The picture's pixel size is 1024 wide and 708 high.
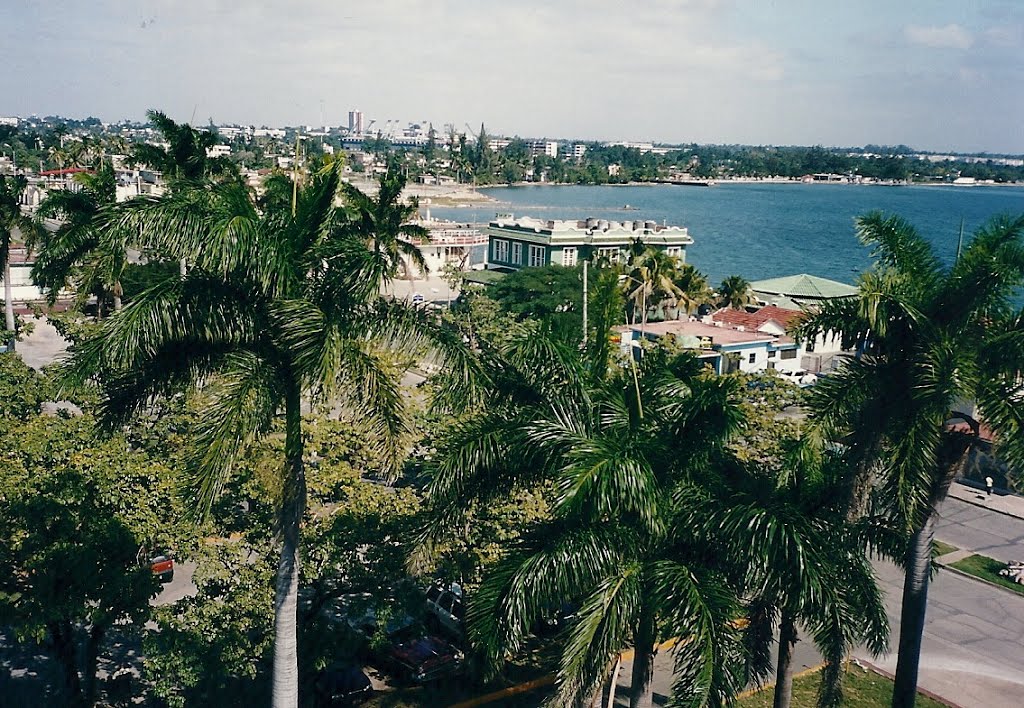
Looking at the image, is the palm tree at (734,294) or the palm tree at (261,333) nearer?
the palm tree at (261,333)

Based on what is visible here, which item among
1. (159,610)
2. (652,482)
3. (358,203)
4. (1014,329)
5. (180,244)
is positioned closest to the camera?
(180,244)

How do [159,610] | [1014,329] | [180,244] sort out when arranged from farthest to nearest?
[159,610] → [1014,329] → [180,244]

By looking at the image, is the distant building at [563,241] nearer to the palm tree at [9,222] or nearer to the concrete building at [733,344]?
the concrete building at [733,344]

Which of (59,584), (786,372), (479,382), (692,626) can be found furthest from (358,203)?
(692,626)

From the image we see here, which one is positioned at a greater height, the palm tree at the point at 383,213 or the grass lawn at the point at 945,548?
the palm tree at the point at 383,213

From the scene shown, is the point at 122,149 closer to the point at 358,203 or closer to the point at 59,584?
the point at 358,203

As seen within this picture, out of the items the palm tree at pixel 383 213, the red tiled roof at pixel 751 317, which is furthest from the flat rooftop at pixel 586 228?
the palm tree at pixel 383 213

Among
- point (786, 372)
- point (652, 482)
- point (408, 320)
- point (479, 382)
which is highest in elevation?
point (408, 320)

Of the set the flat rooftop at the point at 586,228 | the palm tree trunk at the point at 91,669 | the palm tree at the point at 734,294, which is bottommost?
the palm tree trunk at the point at 91,669
